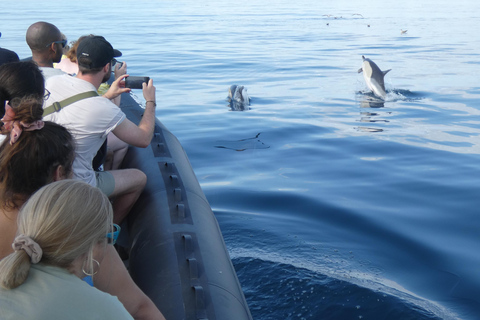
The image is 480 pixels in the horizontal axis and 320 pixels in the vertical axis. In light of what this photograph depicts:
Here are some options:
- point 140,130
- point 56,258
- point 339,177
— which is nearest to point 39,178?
point 56,258

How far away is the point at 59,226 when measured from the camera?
6.21 ft

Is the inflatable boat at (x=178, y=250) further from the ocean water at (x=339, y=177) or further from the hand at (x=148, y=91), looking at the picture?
the ocean water at (x=339, y=177)

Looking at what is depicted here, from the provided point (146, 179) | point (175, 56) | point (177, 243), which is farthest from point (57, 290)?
point (175, 56)

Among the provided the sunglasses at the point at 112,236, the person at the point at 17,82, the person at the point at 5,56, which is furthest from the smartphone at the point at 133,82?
the sunglasses at the point at 112,236

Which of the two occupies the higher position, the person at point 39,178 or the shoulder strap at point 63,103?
the shoulder strap at point 63,103

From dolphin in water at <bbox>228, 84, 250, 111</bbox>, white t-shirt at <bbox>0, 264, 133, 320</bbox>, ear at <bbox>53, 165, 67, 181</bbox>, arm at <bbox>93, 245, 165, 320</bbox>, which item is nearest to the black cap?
ear at <bbox>53, 165, 67, 181</bbox>

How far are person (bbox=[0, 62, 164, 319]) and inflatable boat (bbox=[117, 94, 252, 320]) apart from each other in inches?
19.4

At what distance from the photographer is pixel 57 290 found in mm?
1859

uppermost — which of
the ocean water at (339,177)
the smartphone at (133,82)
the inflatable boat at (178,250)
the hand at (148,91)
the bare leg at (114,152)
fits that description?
the smartphone at (133,82)

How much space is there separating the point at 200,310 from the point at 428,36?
92.3 feet

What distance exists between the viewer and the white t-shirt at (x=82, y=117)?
3.73 meters

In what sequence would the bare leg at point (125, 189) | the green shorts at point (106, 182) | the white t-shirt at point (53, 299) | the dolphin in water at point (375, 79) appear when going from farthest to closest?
the dolphin in water at point (375, 79) < the bare leg at point (125, 189) < the green shorts at point (106, 182) < the white t-shirt at point (53, 299)

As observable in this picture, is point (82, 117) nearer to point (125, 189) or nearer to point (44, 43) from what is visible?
point (125, 189)

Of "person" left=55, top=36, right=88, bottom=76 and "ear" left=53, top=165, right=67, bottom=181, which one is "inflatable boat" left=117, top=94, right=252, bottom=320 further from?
"person" left=55, top=36, right=88, bottom=76
